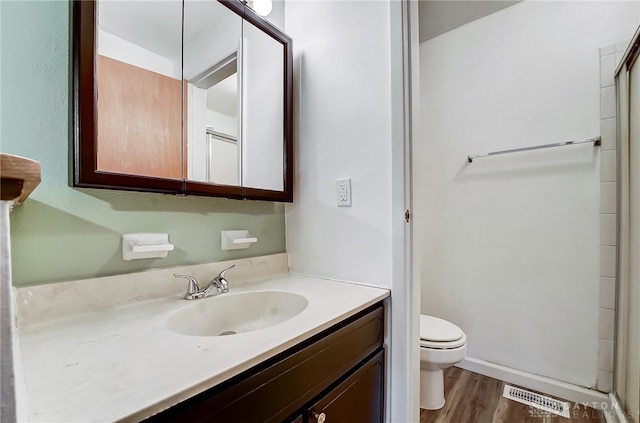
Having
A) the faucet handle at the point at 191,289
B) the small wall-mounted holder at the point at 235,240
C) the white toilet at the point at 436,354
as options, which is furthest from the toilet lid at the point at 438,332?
the faucet handle at the point at 191,289

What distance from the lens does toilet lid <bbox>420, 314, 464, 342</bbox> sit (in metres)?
1.42

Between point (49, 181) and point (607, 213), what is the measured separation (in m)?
2.31

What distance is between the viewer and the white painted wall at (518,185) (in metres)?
1.54

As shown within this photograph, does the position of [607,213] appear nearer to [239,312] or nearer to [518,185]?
[518,185]

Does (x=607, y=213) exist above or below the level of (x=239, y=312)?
above

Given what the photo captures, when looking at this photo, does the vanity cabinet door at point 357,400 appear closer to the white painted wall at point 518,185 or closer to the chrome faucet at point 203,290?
the chrome faucet at point 203,290

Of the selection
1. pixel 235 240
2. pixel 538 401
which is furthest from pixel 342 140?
pixel 538 401

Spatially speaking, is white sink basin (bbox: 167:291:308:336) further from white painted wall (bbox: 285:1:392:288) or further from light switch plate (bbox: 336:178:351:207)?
light switch plate (bbox: 336:178:351:207)

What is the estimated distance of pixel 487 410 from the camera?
4.91ft

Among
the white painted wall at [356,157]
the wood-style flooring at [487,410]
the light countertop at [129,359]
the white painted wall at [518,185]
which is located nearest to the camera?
the light countertop at [129,359]

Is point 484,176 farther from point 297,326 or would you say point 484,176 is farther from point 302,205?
point 297,326

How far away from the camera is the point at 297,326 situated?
69 centimetres

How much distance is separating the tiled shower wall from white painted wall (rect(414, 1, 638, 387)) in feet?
0.09

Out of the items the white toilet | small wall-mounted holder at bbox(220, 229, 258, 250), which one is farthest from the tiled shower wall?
small wall-mounted holder at bbox(220, 229, 258, 250)
